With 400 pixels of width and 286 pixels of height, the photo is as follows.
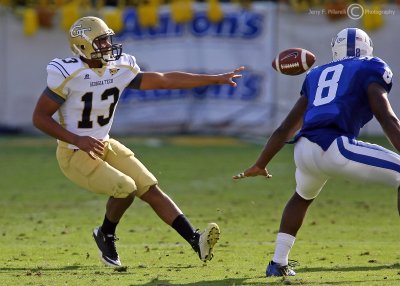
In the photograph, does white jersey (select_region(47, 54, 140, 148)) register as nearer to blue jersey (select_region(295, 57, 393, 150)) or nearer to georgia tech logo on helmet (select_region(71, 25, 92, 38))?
georgia tech logo on helmet (select_region(71, 25, 92, 38))

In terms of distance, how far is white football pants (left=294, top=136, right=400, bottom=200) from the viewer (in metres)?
6.07

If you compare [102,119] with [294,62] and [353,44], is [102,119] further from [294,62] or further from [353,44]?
[353,44]

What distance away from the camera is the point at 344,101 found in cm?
625

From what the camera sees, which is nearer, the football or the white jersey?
the football

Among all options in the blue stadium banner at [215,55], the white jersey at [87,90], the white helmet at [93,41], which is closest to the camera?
the white jersey at [87,90]

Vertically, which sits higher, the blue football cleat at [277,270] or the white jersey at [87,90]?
the white jersey at [87,90]

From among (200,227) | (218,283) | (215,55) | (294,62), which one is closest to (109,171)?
(218,283)

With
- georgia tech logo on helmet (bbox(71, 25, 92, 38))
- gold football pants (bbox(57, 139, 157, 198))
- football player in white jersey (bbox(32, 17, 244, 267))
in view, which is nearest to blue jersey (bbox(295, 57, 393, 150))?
football player in white jersey (bbox(32, 17, 244, 267))

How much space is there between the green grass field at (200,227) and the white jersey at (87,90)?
1017 mm

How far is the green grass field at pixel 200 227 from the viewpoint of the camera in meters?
6.66

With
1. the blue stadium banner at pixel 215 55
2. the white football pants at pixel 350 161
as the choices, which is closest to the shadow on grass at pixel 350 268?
the white football pants at pixel 350 161

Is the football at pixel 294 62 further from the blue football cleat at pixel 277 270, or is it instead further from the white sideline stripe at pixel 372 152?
the blue football cleat at pixel 277 270

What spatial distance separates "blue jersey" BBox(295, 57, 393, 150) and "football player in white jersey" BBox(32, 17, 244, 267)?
3.25 ft

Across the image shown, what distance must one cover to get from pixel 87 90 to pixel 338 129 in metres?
1.81
